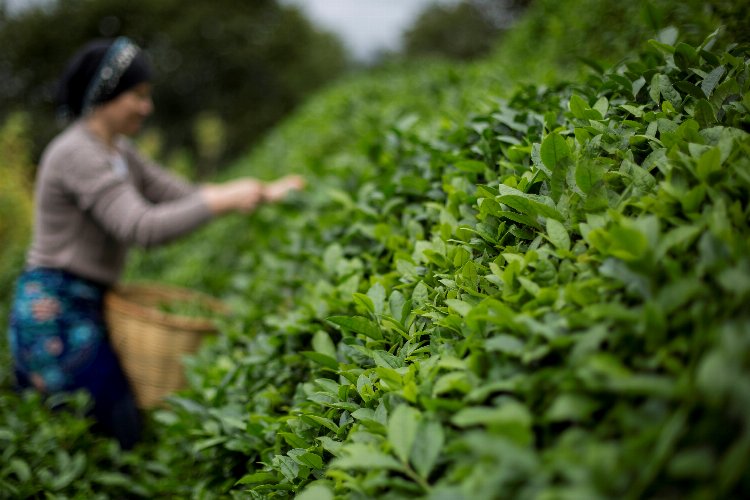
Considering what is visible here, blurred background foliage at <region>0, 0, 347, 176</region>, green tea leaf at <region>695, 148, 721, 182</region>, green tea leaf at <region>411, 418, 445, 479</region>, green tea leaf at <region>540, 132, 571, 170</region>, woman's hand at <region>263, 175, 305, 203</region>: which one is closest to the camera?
green tea leaf at <region>411, 418, 445, 479</region>

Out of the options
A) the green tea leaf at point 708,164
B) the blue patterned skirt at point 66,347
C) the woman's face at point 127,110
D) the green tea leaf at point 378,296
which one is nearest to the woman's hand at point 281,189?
the woman's face at point 127,110

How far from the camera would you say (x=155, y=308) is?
317 cm

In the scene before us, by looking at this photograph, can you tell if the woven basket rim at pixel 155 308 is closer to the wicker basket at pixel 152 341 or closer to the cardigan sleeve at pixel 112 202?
the wicker basket at pixel 152 341

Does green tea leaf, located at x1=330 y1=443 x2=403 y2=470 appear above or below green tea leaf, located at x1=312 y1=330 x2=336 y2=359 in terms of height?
below

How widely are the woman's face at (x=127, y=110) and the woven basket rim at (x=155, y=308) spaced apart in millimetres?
926

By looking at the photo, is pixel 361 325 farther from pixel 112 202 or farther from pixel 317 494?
pixel 112 202

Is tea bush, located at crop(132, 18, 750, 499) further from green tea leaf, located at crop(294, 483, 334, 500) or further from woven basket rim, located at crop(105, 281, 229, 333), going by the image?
woven basket rim, located at crop(105, 281, 229, 333)

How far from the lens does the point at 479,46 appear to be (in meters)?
19.2

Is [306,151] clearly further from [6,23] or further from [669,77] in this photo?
[6,23]

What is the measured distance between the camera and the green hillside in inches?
30.9

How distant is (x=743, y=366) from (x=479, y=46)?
20.3 m

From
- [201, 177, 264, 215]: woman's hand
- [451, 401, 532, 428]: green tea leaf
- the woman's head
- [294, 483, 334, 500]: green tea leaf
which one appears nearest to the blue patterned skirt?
[201, 177, 264, 215]: woman's hand

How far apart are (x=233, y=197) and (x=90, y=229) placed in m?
0.77

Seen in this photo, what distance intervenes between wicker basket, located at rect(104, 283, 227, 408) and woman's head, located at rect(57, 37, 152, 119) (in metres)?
1.09
